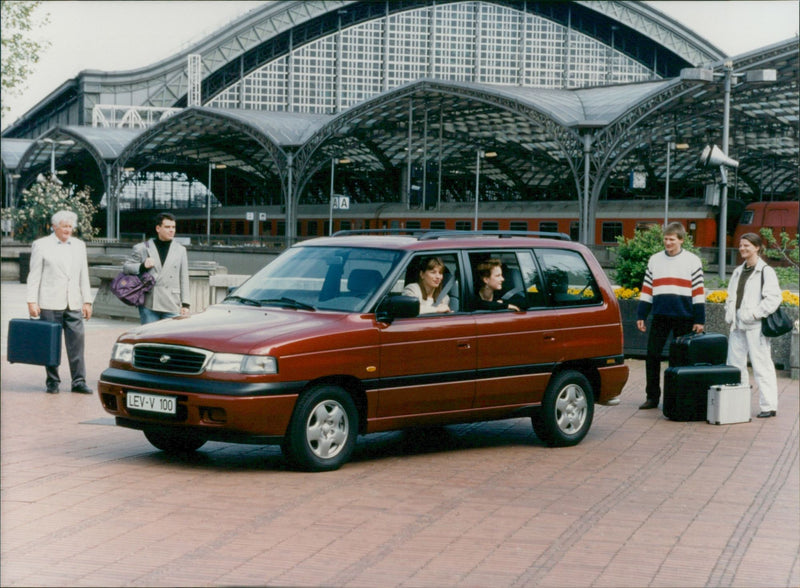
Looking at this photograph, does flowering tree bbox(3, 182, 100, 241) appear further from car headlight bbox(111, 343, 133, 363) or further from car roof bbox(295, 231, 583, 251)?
car headlight bbox(111, 343, 133, 363)

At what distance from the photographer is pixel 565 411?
9484mm

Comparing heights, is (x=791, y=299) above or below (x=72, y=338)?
above

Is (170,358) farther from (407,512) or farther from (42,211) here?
(42,211)

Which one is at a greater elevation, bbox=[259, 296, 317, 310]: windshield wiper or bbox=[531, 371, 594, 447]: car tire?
bbox=[259, 296, 317, 310]: windshield wiper

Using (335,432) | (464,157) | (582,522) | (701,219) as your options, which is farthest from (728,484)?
(464,157)

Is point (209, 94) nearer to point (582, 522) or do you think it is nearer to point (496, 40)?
point (496, 40)

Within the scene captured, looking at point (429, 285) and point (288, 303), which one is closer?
point (288, 303)

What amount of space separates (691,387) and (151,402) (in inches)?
235

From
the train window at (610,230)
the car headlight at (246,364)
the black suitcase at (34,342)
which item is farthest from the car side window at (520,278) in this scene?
the train window at (610,230)

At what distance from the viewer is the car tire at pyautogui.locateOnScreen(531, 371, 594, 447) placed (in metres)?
9.31

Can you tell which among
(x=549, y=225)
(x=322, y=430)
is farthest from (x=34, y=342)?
(x=549, y=225)

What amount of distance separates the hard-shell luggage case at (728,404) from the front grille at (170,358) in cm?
576

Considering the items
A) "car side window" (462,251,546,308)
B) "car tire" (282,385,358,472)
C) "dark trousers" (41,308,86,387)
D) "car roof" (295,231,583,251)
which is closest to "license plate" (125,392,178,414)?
"car tire" (282,385,358,472)

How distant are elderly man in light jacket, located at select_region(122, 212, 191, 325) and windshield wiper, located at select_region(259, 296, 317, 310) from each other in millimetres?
3141
